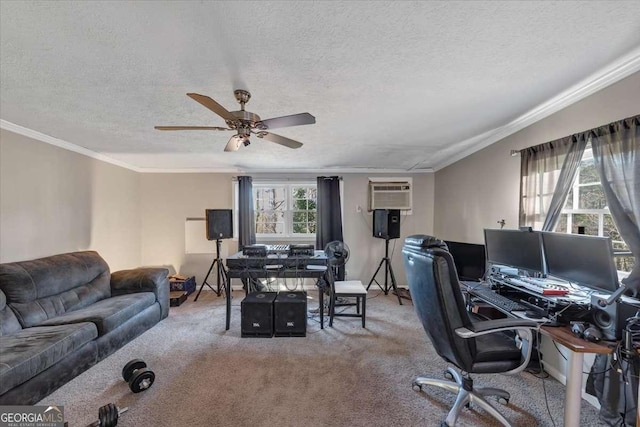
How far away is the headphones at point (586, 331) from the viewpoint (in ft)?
4.63

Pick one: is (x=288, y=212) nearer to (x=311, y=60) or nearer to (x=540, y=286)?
(x=311, y=60)

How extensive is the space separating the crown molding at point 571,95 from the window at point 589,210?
16.3 inches

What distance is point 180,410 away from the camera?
1829 mm

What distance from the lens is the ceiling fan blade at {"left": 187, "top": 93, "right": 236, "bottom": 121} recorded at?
1.46m

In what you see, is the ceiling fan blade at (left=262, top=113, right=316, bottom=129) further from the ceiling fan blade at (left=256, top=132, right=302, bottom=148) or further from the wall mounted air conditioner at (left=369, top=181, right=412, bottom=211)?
the wall mounted air conditioner at (left=369, top=181, right=412, bottom=211)

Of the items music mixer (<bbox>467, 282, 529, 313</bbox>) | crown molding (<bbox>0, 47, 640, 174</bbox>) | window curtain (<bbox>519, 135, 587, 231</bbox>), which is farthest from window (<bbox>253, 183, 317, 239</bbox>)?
window curtain (<bbox>519, 135, 587, 231</bbox>)

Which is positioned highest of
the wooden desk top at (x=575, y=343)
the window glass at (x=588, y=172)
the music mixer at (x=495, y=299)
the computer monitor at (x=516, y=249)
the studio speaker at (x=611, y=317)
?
the window glass at (x=588, y=172)

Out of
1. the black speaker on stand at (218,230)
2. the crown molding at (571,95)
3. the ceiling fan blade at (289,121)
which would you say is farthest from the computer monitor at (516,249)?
the black speaker on stand at (218,230)

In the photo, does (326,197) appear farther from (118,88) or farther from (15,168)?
(15,168)

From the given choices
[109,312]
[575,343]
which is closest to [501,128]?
[575,343]

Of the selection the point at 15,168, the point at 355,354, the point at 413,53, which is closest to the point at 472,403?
the point at 355,354

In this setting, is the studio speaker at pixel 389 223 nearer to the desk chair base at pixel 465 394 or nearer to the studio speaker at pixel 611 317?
the desk chair base at pixel 465 394

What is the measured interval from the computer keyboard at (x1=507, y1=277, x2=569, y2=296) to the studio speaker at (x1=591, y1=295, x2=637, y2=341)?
1.07 feet

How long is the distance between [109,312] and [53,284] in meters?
0.70
